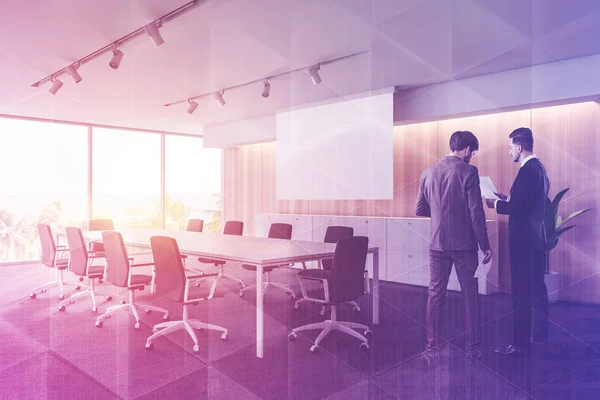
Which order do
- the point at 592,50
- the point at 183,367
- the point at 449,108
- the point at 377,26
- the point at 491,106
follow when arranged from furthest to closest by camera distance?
the point at 449,108
the point at 491,106
the point at 592,50
the point at 377,26
the point at 183,367

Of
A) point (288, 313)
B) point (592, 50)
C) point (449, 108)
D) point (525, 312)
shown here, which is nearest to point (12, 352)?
point (288, 313)

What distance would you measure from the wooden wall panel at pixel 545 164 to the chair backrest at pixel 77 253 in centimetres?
405

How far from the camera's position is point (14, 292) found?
5.79m

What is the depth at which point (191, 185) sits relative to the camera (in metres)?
9.62

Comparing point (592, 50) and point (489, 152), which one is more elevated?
point (592, 50)

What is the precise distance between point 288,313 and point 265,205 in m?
4.29

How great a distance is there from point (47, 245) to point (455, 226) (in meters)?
4.56

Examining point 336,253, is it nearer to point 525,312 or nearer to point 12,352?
point 525,312

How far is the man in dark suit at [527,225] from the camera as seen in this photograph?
309cm

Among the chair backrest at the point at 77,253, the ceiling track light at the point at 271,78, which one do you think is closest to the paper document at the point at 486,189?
the ceiling track light at the point at 271,78

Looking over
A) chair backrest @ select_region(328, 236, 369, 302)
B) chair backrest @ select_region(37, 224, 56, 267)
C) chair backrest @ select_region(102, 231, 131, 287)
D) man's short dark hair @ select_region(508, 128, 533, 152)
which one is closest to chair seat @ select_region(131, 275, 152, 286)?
chair backrest @ select_region(102, 231, 131, 287)

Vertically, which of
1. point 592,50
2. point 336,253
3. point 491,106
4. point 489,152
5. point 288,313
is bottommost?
point 288,313

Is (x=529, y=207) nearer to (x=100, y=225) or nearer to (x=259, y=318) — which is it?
(x=259, y=318)

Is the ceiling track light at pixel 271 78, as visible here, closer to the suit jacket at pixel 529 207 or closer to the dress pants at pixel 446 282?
the suit jacket at pixel 529 207
